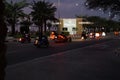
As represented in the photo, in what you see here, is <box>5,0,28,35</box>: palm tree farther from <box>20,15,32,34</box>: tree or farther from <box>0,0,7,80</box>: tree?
<box>0,0,7,80</box>: tree

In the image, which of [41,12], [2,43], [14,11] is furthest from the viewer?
[41,12]

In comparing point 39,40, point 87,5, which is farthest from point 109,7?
point 39,40

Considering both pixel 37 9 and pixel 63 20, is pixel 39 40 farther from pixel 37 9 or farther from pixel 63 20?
pixel 63 20

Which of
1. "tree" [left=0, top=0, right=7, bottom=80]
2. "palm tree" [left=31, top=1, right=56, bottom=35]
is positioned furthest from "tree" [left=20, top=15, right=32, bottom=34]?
"tree" [left=0, top=0, right=7, bottom=80]

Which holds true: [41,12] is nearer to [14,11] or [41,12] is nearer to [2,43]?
[14,11]

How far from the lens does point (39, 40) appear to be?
45.1 meters

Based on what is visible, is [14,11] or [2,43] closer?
[2,43]

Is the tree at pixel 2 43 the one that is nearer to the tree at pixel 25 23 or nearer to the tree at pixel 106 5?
the tree at pixel 106 5

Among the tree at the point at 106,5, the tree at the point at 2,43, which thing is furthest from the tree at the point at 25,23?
the tree at the point at 2,43

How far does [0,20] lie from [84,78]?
907 centimetres

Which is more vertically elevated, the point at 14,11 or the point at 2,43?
the point at 14,11

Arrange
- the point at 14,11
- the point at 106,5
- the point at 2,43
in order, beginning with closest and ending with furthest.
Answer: the point at 2,43 < the point at 106,5 < the point at 14,11

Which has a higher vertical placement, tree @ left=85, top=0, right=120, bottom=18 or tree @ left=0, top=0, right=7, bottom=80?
tree @ left=85, top=0, right=120, bottom=18

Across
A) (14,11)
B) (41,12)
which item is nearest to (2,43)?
(14,11)
